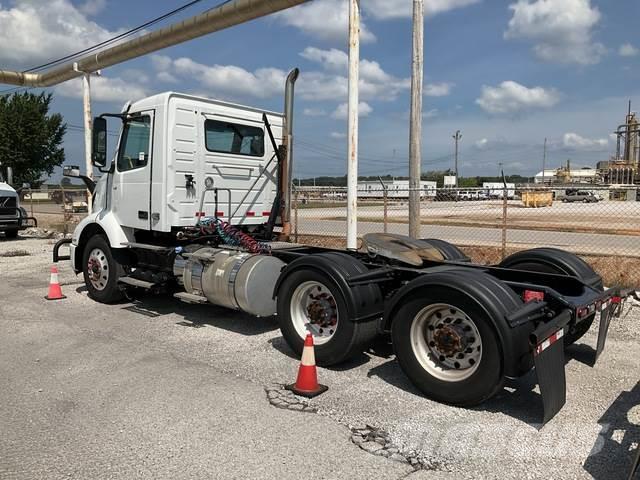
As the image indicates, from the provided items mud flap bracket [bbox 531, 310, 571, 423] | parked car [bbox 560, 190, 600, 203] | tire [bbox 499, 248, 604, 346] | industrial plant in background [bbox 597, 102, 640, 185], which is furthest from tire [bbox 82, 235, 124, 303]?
industrial plant in background [bbox 597, 102, 640, 185]

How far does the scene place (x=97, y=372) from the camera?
501cm

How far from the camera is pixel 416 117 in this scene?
9.09 m

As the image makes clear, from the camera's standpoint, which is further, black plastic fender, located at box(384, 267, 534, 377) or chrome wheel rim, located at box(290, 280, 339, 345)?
chrome wheel rim, located at box(290, 280, 339, 345)

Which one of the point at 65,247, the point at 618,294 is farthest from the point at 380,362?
the point at 65,247

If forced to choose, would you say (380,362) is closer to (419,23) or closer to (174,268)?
(174,268)

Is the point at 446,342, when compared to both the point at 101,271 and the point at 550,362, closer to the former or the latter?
the point at 550,362

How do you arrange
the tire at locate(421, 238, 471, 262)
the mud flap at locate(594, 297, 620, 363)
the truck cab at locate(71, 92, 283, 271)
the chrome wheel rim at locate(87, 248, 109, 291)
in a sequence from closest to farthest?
the mud flap at locate(594, 297, 620, 363), the tire at locate(421, 238, 471, 262), the truck cab at locate(71, 92, 283, 271), the chrome wheel rim at locate(87, 248, 109, 291)

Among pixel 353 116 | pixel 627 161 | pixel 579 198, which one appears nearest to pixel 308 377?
pixel 353 116

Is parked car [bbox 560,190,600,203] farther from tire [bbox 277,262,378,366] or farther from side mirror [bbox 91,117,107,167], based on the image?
tire [bbox 277,262,378,366]

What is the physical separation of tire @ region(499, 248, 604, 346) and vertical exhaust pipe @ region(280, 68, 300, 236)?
352cm

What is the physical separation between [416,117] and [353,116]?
1139mm

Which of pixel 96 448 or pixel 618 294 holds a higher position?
pixel 618 294

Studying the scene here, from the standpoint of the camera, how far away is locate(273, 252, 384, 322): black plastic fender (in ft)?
15.6

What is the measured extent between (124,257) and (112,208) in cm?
76
